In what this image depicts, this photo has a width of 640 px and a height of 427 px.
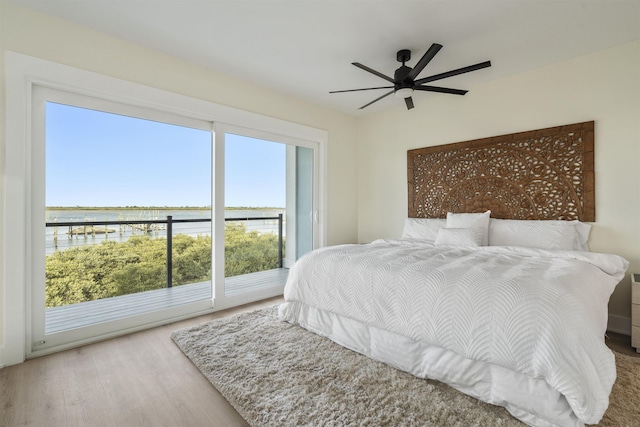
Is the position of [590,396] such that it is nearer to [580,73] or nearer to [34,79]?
→ [580,73]

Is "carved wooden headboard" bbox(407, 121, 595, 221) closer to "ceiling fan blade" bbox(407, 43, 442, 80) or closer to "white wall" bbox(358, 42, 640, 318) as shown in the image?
"white wall" bbox(358, 42, 640, 318)

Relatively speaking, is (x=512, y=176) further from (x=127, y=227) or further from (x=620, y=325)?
(x=127, y=227)

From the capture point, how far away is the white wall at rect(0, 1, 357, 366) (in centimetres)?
212

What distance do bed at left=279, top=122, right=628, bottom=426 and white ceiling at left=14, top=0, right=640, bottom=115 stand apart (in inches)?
34.1

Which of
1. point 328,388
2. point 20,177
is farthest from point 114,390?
point 20,177

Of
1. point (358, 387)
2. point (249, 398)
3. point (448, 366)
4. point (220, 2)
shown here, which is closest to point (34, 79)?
point (220, 2)

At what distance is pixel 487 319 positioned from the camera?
1.54 metres

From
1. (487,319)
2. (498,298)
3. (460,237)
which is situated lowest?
(487,319)

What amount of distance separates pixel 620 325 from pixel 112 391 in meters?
3.93

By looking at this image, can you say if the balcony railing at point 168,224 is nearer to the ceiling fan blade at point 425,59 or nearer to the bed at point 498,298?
the bed at point 498,298

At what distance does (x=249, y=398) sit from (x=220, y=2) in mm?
2548

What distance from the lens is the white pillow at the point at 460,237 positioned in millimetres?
2950

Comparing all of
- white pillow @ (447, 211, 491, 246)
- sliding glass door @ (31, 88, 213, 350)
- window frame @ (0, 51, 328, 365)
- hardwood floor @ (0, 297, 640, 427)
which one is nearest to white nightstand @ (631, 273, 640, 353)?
hardwood floor @ (0, 297, 640, 427)

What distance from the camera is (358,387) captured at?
1756mm
